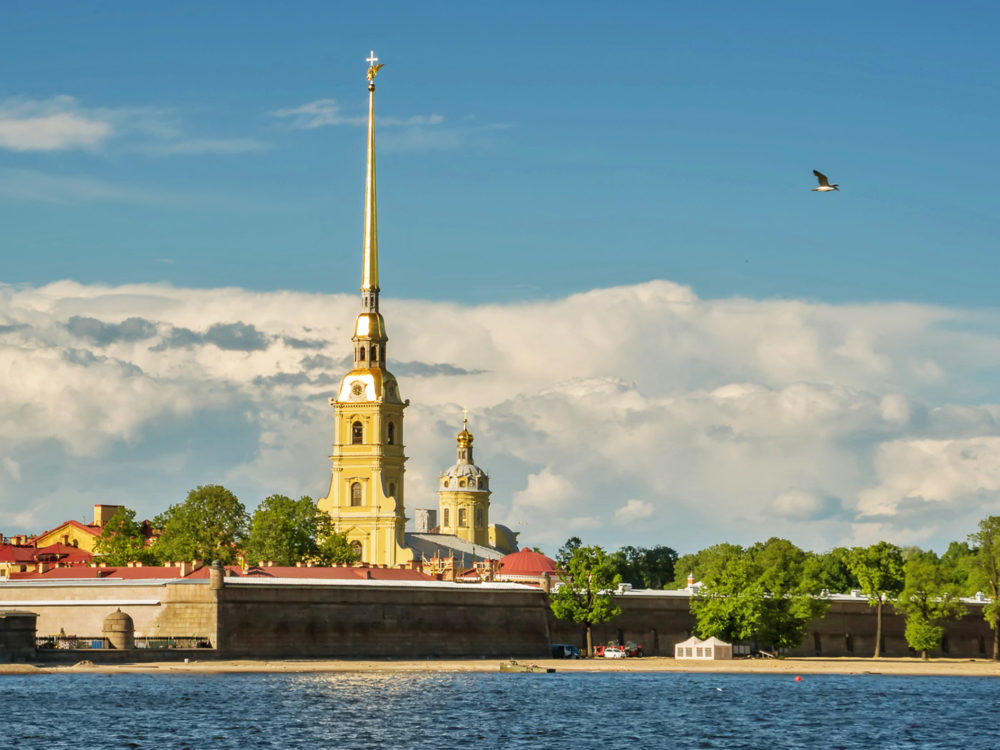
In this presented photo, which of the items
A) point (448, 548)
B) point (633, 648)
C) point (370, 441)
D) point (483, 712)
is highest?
point (370, 441)

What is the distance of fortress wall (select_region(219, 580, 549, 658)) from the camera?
97938 mm

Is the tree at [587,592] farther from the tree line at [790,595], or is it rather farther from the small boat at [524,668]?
the small boat at [524,668]

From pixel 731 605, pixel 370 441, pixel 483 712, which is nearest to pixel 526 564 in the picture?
pixel 370 441

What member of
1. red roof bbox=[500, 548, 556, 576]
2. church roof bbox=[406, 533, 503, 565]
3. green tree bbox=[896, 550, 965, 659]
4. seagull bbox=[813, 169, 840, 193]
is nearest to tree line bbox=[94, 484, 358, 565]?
red roof bbox=[500, 548, 556, 576]

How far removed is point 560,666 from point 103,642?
25058 mm

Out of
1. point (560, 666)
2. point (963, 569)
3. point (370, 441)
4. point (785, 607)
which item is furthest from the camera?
point (370, 441)

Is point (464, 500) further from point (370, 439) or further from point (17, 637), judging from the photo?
point (17, 637)

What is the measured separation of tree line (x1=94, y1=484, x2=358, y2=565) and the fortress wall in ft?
90.7

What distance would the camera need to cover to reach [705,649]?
A: 109 m

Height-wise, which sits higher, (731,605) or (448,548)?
(448,548)

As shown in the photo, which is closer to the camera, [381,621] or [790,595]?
[381,621]

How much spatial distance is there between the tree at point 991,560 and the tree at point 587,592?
23.3 metres

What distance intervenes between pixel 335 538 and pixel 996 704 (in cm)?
6951

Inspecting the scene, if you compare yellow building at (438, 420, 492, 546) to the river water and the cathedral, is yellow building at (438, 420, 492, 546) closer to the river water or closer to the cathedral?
the cathedral
